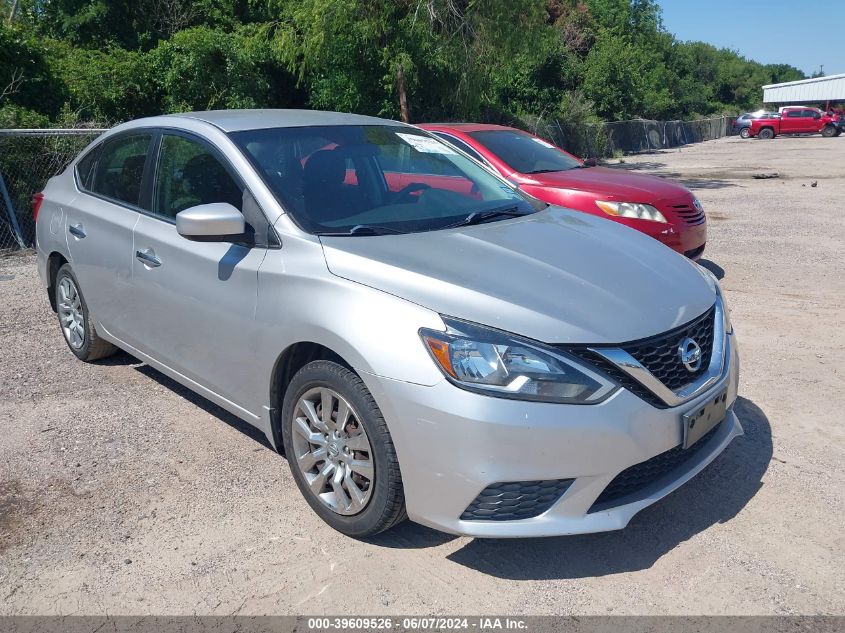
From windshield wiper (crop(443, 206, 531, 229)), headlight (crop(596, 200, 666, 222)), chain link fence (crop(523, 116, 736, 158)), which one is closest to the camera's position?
windshield wiper (crop(443, 206, 531, 229))

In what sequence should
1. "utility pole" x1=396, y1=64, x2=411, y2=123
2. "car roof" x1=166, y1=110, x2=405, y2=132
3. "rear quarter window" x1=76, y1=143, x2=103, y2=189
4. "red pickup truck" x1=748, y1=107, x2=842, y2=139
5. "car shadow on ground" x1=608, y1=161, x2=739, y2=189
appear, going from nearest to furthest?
"car roof" x1=166, y1=110, x2=405, y2=132, "rear quarter window" x1=76, y1=143, x2=103, y2=189, "utility pole" x1=396, y1=64, x2=411, y2=123, "car shadow on ground" x1=608, y1=161, x2=739, y2=189, "red pickup truck" x1=748, y1=107, x2=842, y2=139

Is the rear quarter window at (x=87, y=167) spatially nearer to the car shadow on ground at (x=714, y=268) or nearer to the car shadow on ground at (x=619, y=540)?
the car shadow on ground at (x=619, y=540)

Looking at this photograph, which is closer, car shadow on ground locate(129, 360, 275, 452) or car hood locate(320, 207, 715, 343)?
car hood locate(320, 207, 715, 343)

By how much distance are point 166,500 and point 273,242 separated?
1.34 m

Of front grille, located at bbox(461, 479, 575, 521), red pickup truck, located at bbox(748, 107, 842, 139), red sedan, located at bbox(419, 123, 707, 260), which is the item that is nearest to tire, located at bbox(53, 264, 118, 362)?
front grille, located at bbox(461, 479, 575, 521)

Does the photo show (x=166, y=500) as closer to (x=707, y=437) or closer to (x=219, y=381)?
(x=219, y=381)

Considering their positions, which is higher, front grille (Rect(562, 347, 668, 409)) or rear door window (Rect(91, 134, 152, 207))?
rear door window (Rect(91, 134, 152, 207))

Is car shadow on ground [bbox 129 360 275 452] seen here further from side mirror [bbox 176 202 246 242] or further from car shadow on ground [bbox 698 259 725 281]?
car shadow on ground [bbox 698 259 725 281]

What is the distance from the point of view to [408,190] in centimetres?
416

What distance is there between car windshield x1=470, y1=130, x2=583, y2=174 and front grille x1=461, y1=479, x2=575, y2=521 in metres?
5.67

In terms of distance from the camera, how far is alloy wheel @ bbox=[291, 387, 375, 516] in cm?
324

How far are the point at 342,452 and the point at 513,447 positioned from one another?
0.82 m

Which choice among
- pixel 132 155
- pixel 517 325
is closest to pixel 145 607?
pixel 517 325

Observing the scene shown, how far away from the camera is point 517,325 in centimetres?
295
